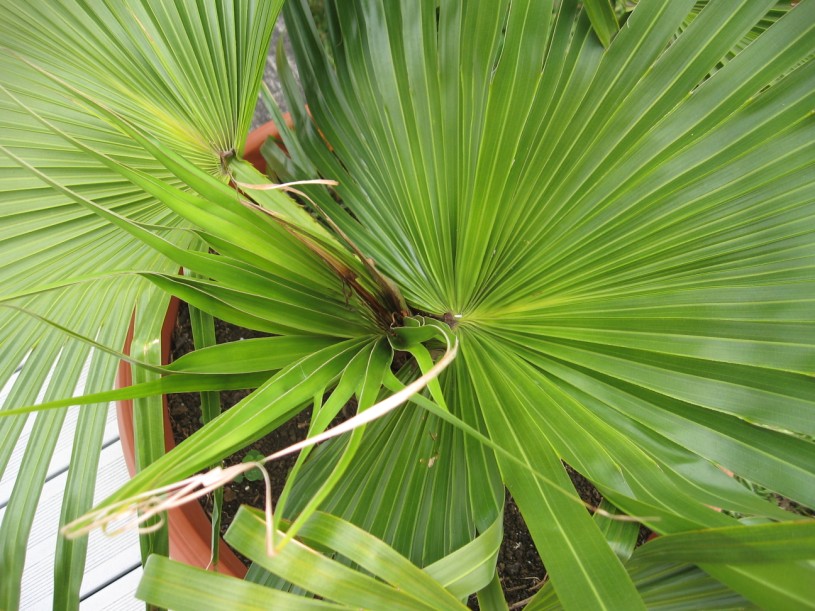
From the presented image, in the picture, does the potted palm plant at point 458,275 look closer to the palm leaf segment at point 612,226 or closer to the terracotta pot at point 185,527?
the palm leaf segment at point 612,226

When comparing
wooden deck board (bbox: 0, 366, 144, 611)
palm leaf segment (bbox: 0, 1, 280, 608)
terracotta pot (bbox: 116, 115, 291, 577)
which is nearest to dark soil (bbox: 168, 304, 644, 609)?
terracotta pot (bbox: 116, 115, 291, 577)

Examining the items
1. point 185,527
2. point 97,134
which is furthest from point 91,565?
point 97,134

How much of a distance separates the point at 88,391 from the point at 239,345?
18 cm

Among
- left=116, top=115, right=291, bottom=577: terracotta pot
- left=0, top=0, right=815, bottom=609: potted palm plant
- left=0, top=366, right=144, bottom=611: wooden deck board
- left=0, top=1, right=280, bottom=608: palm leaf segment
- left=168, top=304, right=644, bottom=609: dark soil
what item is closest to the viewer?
left=0, top=0, right=815, bottom=609: potted palm plant

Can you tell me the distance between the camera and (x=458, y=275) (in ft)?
2.14

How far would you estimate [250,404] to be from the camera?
417 millimetres

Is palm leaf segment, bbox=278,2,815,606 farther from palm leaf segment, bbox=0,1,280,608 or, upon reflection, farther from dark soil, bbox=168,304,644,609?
dark soil, bbox=168,304,644,609

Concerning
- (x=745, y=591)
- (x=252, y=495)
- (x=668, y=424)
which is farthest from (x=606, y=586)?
(x=252, y=495)

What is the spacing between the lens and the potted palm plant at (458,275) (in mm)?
422

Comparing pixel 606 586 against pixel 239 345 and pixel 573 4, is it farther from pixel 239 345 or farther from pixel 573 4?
pixel 573 4

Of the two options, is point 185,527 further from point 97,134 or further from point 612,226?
point 612,226

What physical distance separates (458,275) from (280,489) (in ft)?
1.47

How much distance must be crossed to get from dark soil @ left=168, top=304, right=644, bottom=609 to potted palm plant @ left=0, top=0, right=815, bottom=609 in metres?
0.26

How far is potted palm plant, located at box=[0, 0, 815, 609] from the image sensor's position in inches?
16.6
